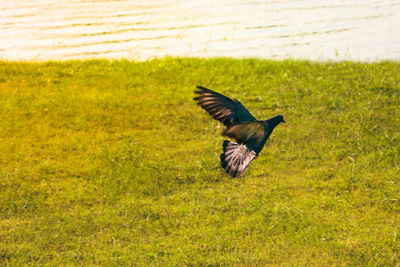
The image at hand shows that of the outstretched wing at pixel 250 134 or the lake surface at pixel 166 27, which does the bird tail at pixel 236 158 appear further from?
the lake surface at pixel 166 27

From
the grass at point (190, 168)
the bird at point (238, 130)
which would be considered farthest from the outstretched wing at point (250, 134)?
the grass at point (190, 168)

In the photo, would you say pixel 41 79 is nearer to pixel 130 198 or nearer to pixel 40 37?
pixel 40 37

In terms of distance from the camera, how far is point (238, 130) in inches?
139

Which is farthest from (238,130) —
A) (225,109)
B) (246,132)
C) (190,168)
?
(190,168)

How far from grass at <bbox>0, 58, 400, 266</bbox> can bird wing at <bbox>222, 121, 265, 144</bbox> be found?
2.09 metres

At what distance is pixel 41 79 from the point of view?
391 inches

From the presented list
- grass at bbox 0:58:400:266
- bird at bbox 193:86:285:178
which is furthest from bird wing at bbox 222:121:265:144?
grass at bbox 0:58:400:266

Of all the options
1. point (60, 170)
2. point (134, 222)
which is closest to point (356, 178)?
point (134, 222)

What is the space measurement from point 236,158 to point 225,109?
37 centimetres

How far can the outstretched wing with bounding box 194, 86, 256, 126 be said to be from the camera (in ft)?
11.8

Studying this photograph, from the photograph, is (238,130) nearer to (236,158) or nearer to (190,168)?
(236,158)

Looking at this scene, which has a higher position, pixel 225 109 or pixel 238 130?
pixel 225 109

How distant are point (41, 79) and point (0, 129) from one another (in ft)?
6.31

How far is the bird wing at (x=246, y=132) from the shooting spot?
346 cm
